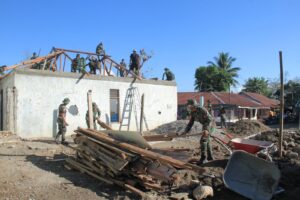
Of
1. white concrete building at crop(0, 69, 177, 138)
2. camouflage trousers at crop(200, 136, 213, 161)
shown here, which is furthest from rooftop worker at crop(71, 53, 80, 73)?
camouflage trousers at crop(200, 136, 213, 161)

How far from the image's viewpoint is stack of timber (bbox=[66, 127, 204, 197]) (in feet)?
21.6

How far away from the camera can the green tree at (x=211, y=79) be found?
46438mm

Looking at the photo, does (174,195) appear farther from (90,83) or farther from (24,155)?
(90,83)

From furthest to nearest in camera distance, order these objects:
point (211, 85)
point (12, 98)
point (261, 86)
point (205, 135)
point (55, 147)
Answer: point (261, 86) → point (211, 85) → point (12, 98) → point (55, 147) → point (205, 135)

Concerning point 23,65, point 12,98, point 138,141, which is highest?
point 23,65

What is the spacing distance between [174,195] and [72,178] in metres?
2.55

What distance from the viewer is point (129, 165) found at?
7188 mm

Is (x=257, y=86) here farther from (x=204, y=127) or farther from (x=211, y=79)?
(x=204, y=127)

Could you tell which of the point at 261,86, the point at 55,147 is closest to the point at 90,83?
the point at 55,147

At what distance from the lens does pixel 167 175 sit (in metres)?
6.45

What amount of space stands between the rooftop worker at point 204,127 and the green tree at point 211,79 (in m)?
38.2

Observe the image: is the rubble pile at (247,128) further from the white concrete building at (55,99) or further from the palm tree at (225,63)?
the palm tree at (225,63)

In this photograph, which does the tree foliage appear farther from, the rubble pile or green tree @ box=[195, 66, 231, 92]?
the rubble pile

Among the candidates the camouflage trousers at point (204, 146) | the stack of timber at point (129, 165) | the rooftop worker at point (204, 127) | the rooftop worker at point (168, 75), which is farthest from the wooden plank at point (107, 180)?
the rooftop worker at point (168, 75)
